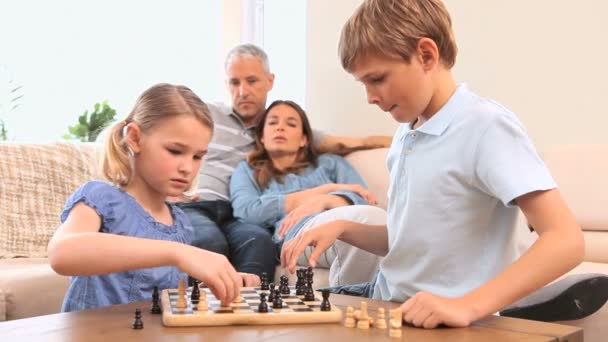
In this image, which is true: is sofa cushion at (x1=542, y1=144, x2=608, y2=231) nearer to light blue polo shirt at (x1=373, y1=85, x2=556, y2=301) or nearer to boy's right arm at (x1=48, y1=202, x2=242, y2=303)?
light blue polo shirt at (x1=373, y1=85, x2=556, y2=301)

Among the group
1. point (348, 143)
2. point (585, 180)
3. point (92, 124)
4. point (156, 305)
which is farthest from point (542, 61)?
point (156, 305)

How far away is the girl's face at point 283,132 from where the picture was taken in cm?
349

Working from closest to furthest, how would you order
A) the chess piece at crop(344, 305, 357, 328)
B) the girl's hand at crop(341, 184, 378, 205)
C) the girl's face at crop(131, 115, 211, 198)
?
the chess piece at crop(344, 305, 357, 328)
the girl's face at crop(131, 115, 211, 198)
the girl's hand at crop(341, 184, 378, 205)

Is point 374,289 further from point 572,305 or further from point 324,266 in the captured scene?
point 324,266

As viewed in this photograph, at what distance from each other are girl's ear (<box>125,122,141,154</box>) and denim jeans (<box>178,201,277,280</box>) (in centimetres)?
117

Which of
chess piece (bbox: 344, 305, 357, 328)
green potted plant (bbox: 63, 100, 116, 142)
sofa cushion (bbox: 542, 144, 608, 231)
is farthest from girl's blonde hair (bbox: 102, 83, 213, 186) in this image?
green potted plant (bbox: 63, 100, 116, 142)

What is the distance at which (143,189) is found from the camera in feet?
5.98

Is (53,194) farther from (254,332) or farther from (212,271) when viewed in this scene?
(254,332)

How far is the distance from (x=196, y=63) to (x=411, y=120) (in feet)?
11.9

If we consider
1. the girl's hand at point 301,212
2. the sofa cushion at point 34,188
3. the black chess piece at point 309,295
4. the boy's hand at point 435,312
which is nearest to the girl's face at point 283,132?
the girl's hand at point 301,212

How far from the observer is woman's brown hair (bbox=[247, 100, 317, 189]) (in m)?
3.45

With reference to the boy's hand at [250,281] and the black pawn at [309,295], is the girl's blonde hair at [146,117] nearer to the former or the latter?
the boy's hand at [250,281]

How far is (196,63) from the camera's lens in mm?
5074

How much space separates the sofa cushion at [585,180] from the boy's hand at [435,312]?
6.50 feet
